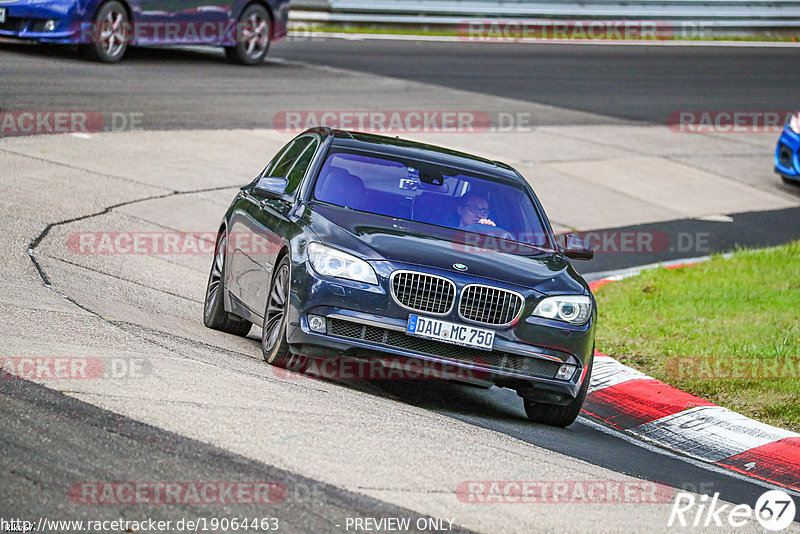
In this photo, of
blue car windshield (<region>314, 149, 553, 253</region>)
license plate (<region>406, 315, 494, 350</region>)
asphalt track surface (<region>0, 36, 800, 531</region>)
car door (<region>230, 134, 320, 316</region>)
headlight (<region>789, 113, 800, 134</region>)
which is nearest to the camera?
asphalt track surface (<region>0, 36, 800, 531</region>)

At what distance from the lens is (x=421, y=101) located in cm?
2123

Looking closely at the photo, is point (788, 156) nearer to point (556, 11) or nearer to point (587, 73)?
point (587, 73)

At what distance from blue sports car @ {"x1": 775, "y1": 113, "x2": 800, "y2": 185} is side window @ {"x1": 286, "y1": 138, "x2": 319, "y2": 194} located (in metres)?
11.5

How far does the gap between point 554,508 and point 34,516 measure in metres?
2.20

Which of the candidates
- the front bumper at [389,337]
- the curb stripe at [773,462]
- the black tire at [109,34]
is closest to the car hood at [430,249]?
the front bumper at [389,337]

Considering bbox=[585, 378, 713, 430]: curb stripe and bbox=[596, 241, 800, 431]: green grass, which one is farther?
bbox=[596, 241, 800, 431]: green grass

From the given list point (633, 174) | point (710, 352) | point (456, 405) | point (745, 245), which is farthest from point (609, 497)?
point (633, 174)

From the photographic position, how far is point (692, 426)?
827 cm

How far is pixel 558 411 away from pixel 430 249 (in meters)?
1.32

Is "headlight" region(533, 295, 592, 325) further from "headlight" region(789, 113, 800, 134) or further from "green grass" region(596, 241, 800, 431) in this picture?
"headlight" region(789, 113, 800, 134)

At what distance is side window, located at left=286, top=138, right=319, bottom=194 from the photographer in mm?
8656

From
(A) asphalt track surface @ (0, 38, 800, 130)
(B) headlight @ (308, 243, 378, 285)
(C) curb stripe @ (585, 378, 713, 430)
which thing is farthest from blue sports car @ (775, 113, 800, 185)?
(B) headlight @ (308, 243, 378, 285)

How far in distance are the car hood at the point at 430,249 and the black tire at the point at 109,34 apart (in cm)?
1171

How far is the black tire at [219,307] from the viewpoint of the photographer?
362 inches
